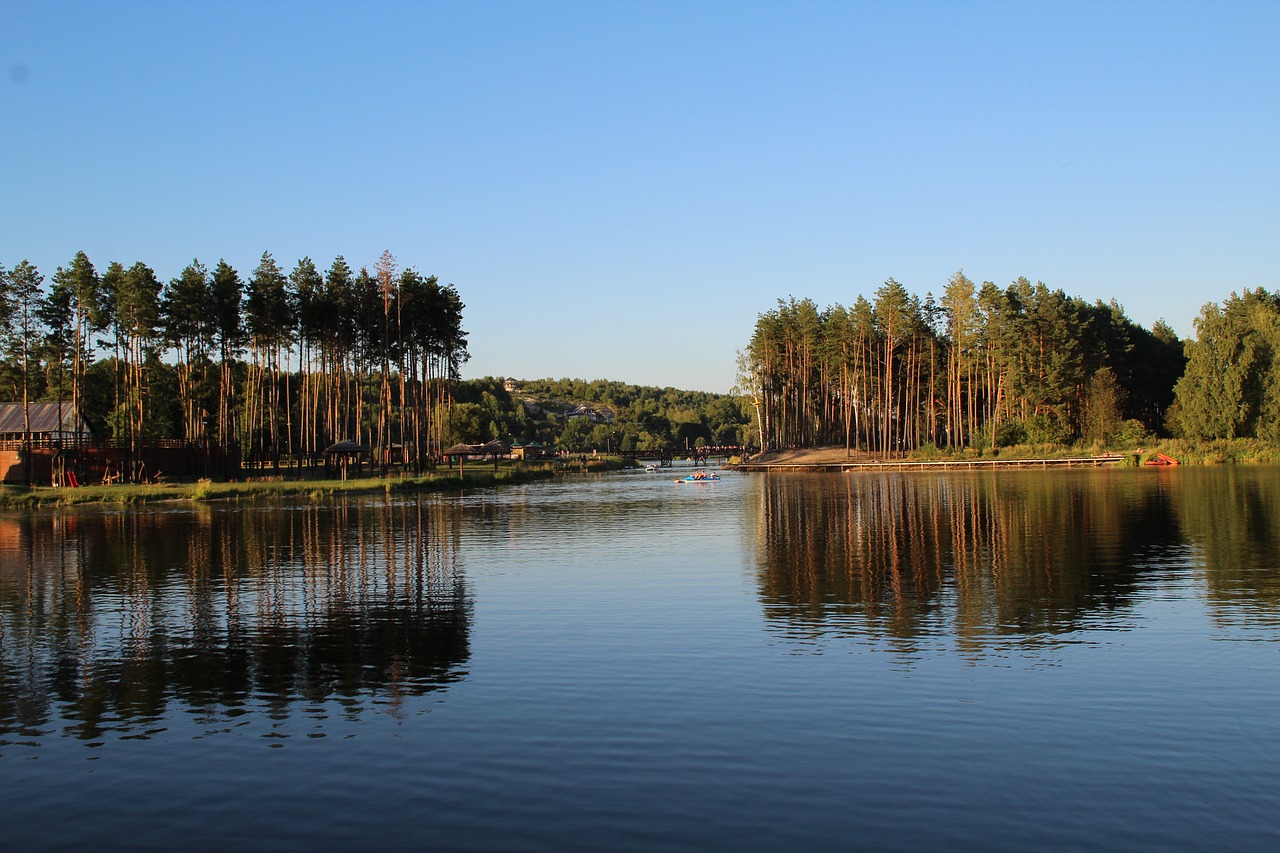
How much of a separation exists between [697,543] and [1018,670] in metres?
20.7

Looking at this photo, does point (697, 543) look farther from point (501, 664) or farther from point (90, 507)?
point (90, 507)

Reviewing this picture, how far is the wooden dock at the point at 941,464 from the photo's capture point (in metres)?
88.1

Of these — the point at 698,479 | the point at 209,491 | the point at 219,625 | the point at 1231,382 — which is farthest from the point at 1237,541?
the point at 698,479

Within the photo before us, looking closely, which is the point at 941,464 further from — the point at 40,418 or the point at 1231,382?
the point at 40,418

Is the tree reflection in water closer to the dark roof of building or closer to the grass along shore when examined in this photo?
the grass along shore

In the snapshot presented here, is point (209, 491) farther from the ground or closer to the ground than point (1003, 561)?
farther from the ground

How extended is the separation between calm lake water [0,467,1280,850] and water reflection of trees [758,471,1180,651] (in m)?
0.19

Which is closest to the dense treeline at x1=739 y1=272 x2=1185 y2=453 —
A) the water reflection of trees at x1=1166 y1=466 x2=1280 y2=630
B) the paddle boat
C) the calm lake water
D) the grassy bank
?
the paddle boat

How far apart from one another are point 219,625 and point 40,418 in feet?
221

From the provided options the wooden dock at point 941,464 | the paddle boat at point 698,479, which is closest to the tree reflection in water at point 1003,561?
the wooden dock at point 941,464

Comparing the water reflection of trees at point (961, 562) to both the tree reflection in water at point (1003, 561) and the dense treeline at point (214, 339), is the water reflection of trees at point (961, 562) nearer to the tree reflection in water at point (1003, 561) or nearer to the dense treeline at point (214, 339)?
the tree reflection in water at point (1003, 561)

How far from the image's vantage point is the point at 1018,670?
48.9 feet

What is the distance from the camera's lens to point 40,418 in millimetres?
75688

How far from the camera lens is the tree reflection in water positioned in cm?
1878
